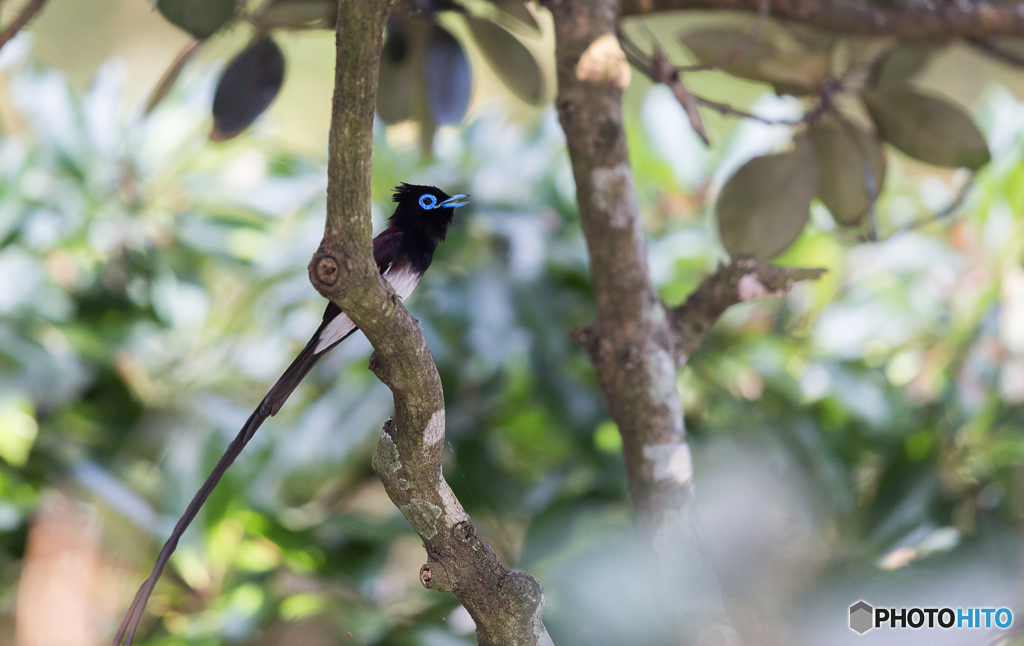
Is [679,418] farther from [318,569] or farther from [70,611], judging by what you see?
[70,611]

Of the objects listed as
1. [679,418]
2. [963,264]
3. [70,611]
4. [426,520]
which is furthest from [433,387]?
[963,264]

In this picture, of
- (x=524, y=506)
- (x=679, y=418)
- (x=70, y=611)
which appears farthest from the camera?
(x=524, y=506)

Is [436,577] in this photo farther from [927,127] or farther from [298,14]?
[927,127]

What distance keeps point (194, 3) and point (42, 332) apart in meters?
1.67

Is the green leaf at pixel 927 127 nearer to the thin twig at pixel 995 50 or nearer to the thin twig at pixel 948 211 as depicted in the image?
the thin twig at pixel 948 211

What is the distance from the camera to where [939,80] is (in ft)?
11.9

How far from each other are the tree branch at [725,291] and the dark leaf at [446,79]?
1.80ft

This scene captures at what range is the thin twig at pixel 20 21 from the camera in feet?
3.31

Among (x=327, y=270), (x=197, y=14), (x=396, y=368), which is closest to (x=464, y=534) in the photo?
(x=396, y=368)

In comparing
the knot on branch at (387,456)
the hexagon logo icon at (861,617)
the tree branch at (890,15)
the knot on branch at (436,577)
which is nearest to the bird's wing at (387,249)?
the knot on branch at (387,456)

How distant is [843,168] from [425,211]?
0.77 meters

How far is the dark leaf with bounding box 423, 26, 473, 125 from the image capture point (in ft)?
4.48

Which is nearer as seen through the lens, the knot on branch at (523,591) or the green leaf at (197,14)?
the knot on branch at (523,591)

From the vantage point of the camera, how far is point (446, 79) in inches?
53.9
